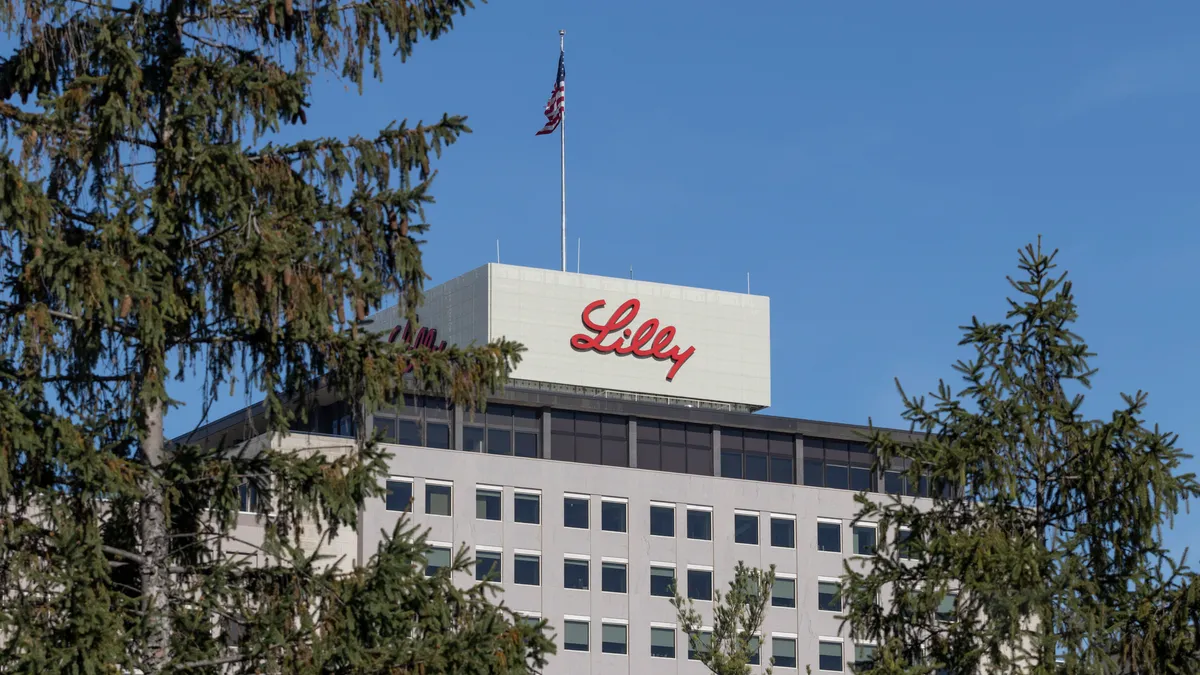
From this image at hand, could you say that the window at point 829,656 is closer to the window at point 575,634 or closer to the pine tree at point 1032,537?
the window at point 575,634

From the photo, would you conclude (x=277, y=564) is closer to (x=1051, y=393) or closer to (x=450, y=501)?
(x=1051, y=393)

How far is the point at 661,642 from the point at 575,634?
4.44m

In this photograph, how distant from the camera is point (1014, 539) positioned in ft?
91.0

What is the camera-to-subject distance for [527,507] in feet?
316

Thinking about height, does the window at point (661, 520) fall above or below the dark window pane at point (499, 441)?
below

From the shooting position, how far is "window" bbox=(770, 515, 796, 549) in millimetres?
101188

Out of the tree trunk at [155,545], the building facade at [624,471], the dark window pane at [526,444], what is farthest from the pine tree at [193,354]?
the dark window pane at [526,444]

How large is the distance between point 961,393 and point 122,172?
40.0ft

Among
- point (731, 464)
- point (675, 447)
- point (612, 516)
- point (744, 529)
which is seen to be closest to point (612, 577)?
point (612, 516)

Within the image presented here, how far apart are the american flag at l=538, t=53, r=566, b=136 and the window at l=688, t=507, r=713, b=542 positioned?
62.7 ft

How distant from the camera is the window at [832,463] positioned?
10438cm

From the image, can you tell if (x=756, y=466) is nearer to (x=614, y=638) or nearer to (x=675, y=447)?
(x=675, y=447)

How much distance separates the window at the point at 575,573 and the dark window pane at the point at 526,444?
5.46m

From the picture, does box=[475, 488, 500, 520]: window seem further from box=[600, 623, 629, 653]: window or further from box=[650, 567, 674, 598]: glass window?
box=[650, 567, 674, 598]: glass window
